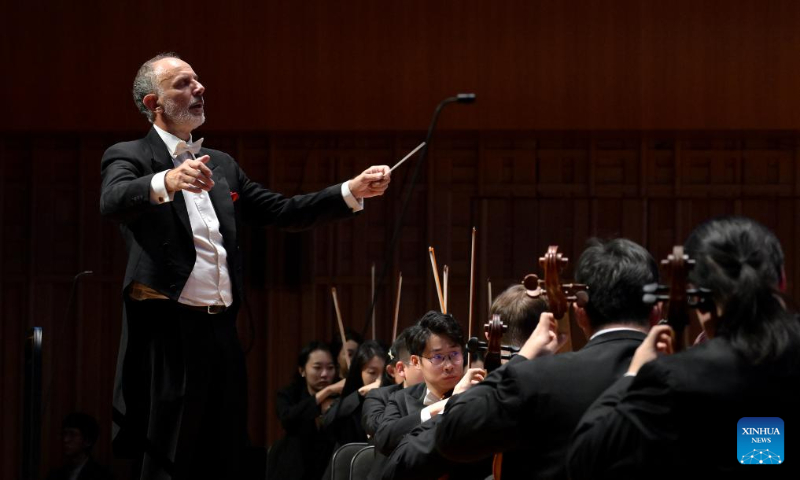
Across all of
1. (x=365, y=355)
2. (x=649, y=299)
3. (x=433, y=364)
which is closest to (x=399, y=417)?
(x=433, y=364)

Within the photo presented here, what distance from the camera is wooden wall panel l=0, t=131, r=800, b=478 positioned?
7172mm

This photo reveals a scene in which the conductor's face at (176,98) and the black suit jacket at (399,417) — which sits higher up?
the conductor's face at (176,98)

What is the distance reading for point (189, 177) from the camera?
249 centimetres

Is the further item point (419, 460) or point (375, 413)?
point (375, 413)

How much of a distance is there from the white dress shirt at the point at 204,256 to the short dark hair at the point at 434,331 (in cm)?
88

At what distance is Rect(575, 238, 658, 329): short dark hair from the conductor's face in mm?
1157

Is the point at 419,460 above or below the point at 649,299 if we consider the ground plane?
below

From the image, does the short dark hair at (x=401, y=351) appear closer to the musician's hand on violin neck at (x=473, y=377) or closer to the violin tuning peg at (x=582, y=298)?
the musician's hand on violin neck at (x=473, y=377)

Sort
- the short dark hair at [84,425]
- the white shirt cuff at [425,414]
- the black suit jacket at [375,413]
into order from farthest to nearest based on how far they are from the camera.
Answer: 1. the short dark hair at [84,425]
2. the black suit jacket at [375,413]
3. the white shirt cuff at [425,414]

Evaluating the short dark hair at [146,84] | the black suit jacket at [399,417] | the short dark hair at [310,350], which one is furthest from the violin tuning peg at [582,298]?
the short dark hair at [310,350]

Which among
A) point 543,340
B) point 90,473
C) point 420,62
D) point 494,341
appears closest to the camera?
point 543,340

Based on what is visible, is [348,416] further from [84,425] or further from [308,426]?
[84,425]

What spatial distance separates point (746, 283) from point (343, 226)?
5599 mm

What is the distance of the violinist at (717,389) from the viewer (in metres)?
1.81
